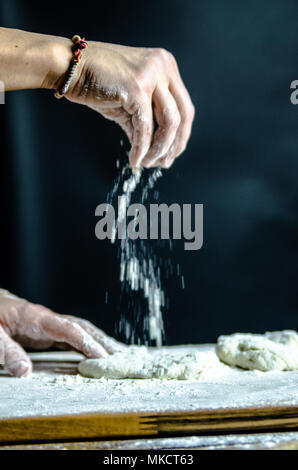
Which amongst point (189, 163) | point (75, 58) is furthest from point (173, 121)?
point (189, 163)

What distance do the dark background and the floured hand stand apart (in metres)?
0.72

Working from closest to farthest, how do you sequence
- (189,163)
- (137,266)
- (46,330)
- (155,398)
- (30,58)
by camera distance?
(155,398), (30,58), (46,330), (137,266), (189,163)

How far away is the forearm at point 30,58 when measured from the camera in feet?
3.53

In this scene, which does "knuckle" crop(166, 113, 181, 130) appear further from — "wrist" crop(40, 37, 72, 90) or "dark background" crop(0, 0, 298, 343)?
"dark background" crop(0, 0, 298, 343)

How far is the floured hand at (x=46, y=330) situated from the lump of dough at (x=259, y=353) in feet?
0.97

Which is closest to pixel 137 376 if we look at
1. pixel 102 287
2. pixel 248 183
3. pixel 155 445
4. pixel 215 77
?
pixel 155 445

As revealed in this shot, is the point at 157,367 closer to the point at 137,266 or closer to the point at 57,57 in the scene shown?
the point at 137,266

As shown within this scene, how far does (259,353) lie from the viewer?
117 cm

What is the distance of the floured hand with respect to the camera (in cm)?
128

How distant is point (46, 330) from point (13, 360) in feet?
0.55
